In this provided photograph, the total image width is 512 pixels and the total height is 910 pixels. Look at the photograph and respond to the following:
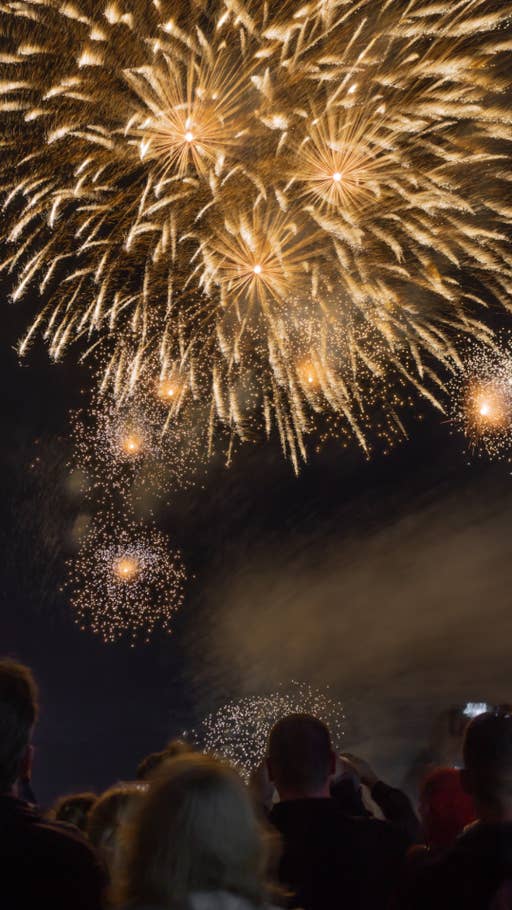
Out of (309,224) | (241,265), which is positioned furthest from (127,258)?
(309,224)

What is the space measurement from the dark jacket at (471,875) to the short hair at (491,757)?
12cm

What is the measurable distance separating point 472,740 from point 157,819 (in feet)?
4.67

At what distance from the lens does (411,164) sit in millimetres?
11430

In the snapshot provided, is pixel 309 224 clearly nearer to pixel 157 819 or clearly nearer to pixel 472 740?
pixel 472 740

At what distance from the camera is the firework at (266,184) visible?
10.5 m

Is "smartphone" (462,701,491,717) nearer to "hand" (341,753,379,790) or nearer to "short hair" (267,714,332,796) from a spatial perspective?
"hand" (341,753,379,790)

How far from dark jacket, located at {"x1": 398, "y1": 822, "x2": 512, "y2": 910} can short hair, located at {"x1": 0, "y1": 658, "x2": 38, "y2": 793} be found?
144cm

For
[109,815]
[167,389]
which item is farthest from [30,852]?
[167,389]

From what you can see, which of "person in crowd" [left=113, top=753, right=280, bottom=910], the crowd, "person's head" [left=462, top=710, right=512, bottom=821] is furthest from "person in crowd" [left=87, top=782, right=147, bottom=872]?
"person in crowd" [left=113, top=753, right=280, bottom=910]

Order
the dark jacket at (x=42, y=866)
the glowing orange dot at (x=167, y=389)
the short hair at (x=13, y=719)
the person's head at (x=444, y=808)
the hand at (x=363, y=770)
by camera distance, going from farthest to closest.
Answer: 1. the glowing orange dot at (x=167, y=389)
2. the hand at (x=363, y=770)
3. the person's head at (x=444, y=808)
4. the short hair at (x=13, y=719)
5. the dark jacket at (x=42, y=866)

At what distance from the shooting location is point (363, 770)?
5477 millimetres

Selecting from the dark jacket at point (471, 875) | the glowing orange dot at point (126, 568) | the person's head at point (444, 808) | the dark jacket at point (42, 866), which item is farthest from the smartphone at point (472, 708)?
the glowing orange dot at point (126, 568)

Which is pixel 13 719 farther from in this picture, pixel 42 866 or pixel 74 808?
pixel 74 808

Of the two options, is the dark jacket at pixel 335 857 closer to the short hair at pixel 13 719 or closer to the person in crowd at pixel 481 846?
the person in crowd at pixel 481 846
